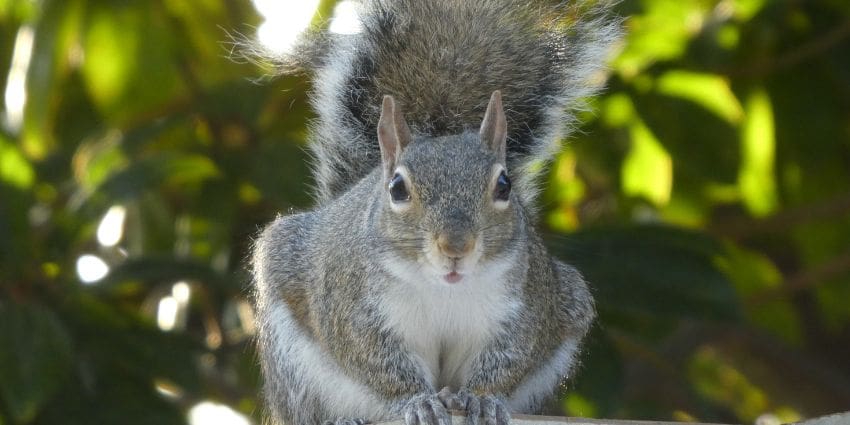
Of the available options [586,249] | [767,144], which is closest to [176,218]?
[586,249]

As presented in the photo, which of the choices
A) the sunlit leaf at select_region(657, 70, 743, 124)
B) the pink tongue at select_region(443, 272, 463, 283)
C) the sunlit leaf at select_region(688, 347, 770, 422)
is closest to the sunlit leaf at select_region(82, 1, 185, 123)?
the sunlit leaf at select_region(657, 70, 743, 124)

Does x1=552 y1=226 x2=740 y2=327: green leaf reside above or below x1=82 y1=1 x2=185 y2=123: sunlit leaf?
below

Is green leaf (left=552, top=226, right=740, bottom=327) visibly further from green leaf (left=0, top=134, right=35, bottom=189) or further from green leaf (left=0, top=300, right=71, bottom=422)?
green leaf (left=0, top=134, right=35, bottom=189)

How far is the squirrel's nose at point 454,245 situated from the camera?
278cm

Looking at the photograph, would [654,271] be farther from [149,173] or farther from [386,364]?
[149,173]

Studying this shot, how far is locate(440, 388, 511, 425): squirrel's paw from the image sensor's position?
284cm

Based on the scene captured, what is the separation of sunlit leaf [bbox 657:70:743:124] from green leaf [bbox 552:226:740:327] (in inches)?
17.9

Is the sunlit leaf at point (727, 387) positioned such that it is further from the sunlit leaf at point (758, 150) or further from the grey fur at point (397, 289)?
the grey fur at point (397, 289)

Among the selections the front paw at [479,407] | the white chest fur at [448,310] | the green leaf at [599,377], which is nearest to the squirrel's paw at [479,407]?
the front paw at [479,407]

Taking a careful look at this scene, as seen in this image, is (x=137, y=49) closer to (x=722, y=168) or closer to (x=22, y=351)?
(x=22, y=351)

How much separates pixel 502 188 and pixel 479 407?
1.46 feet

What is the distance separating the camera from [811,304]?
5449mm

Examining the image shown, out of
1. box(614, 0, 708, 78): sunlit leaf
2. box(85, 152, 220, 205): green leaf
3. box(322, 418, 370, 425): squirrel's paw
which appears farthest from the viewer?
box(614, 0, 708, 78): sunlit leaf

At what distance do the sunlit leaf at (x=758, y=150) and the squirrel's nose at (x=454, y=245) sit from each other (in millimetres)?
1774
